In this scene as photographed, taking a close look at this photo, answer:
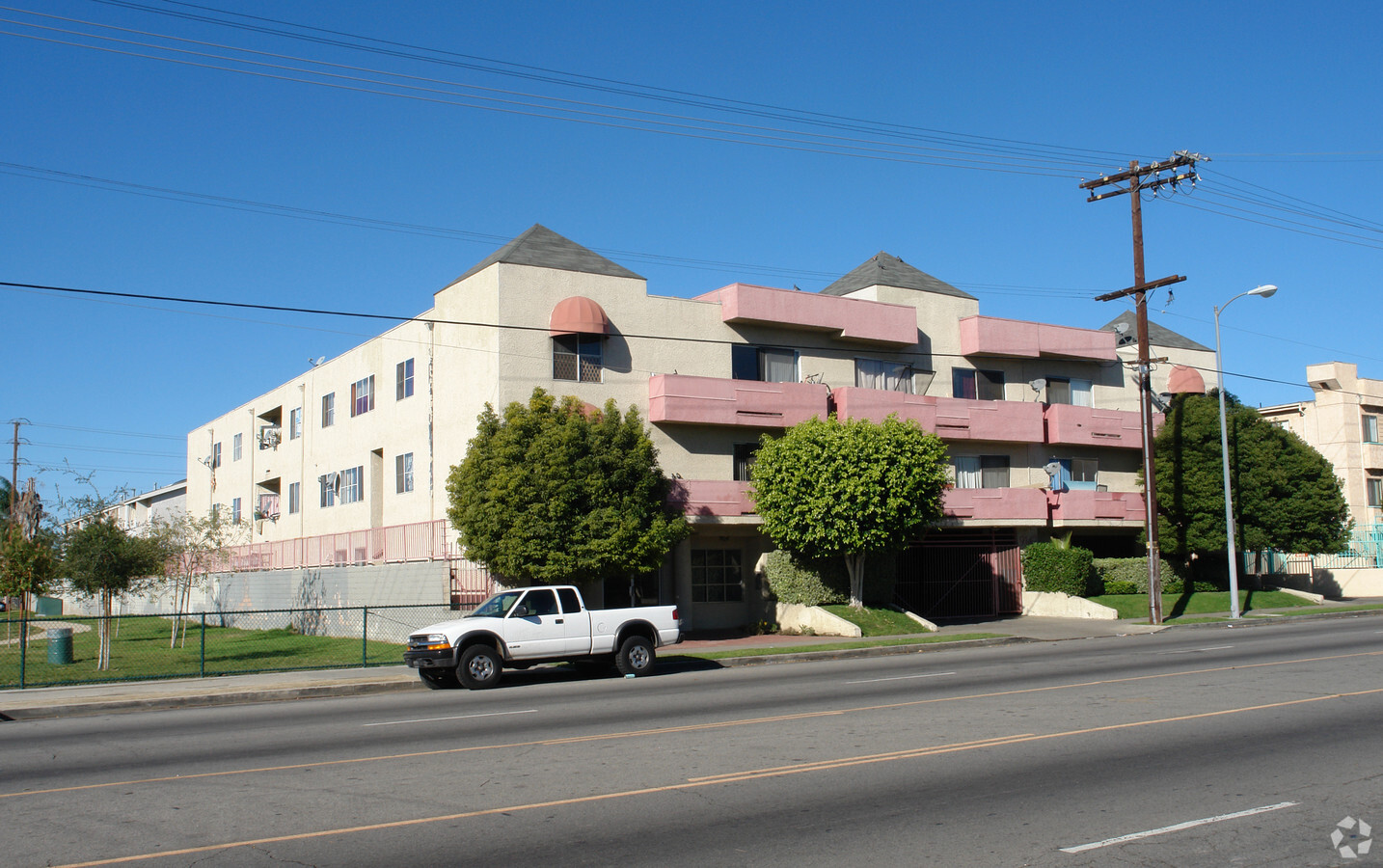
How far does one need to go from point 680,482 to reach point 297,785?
20.6m

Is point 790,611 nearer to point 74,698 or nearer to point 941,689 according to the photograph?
point 941,689

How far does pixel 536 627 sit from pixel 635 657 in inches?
85.5

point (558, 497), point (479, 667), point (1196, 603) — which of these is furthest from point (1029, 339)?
point (479, 667)

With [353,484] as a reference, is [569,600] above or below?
below

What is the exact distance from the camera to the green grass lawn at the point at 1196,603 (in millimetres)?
34906

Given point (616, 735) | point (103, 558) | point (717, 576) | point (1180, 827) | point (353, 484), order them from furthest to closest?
point (353, 484)
point (717, 576)
point (103, 558)
point (616, 735)
point (1180, 827)

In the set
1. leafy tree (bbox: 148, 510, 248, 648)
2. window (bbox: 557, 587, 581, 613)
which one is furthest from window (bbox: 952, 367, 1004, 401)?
leafy tree (bbox: 148, 510, 248, 648)

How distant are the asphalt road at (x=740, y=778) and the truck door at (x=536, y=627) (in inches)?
97.2

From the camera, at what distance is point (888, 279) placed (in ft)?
118

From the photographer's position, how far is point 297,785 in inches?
370

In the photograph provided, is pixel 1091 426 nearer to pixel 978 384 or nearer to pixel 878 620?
pixel 978 384

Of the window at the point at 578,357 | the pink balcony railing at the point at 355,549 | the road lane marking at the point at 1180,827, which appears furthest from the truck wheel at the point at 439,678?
the road lane marking at the point at 1180,827

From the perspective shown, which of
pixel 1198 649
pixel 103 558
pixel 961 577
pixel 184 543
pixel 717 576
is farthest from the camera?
pixel 961 577

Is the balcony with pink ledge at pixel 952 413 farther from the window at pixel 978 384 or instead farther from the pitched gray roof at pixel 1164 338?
the pitched gray roof at pixel 1164 338
